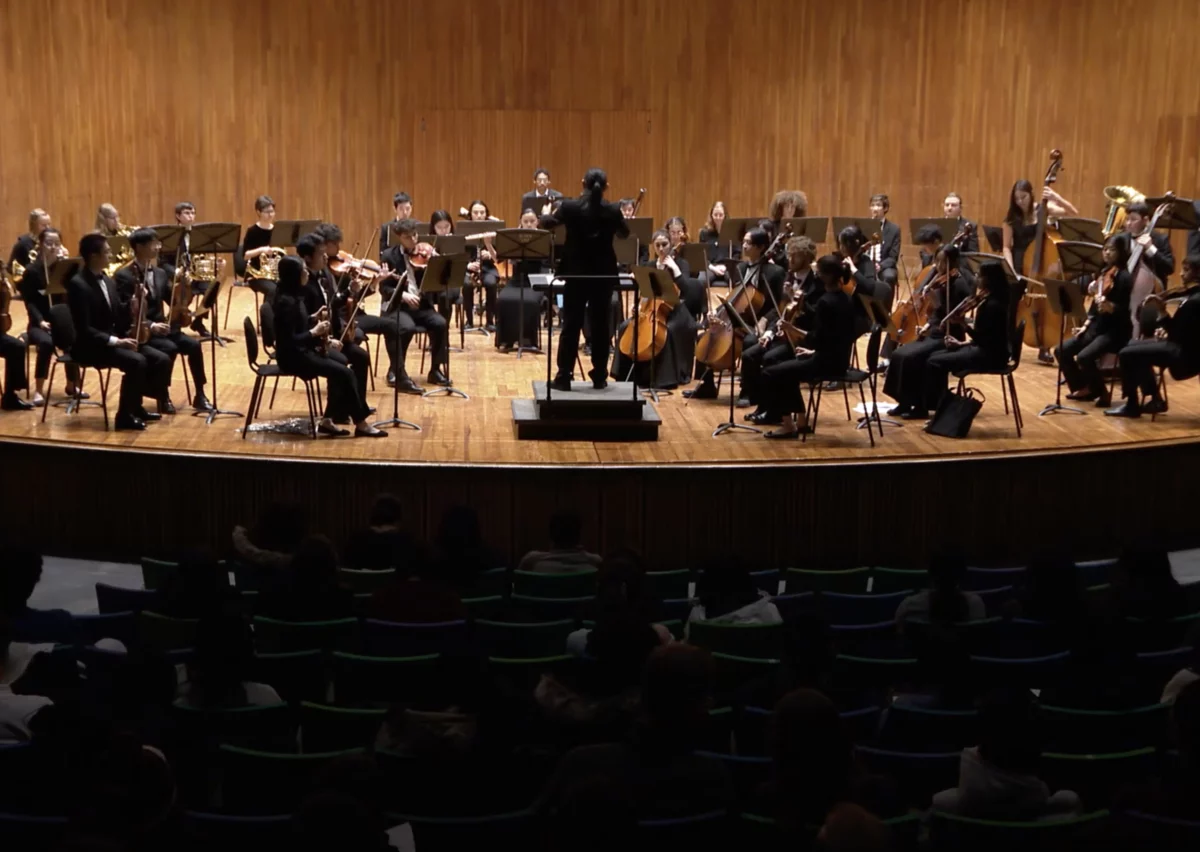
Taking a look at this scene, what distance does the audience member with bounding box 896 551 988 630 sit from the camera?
16.6 feet

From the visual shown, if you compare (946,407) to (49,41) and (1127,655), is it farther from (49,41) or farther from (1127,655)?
(49,41)

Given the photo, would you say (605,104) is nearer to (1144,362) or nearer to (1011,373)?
(1011,373)

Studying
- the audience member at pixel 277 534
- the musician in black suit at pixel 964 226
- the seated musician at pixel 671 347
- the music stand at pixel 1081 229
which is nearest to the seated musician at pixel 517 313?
the seated musician at pixel 671 347

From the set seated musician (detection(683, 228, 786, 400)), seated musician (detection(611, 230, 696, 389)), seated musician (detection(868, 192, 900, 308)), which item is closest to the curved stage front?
seated musician (detection(683, 228, 786, 400))

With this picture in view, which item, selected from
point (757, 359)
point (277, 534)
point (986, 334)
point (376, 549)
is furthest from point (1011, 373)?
point (277, 534)

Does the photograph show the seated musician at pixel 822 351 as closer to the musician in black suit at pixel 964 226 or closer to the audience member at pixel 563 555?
the musician in black suit at pixel 964 226

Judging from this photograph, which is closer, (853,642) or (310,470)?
(853,642)

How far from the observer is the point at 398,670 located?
4.41m

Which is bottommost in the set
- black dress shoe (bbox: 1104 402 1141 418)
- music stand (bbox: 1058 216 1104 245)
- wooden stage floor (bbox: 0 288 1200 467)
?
wooden stage floor (bbox: 0 288 1200 467)

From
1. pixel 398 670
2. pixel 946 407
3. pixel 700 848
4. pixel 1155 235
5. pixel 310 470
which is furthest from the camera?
pixel 1155 235

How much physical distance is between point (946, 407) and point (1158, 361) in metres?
1.40

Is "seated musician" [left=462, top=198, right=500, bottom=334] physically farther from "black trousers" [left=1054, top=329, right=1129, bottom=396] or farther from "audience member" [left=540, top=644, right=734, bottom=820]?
"audience member" [left=540, top=644, right=734, bottom=820]

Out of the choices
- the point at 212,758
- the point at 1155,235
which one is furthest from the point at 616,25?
the point at 212,758

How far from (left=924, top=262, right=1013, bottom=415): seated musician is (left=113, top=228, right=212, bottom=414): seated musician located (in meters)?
4.55
